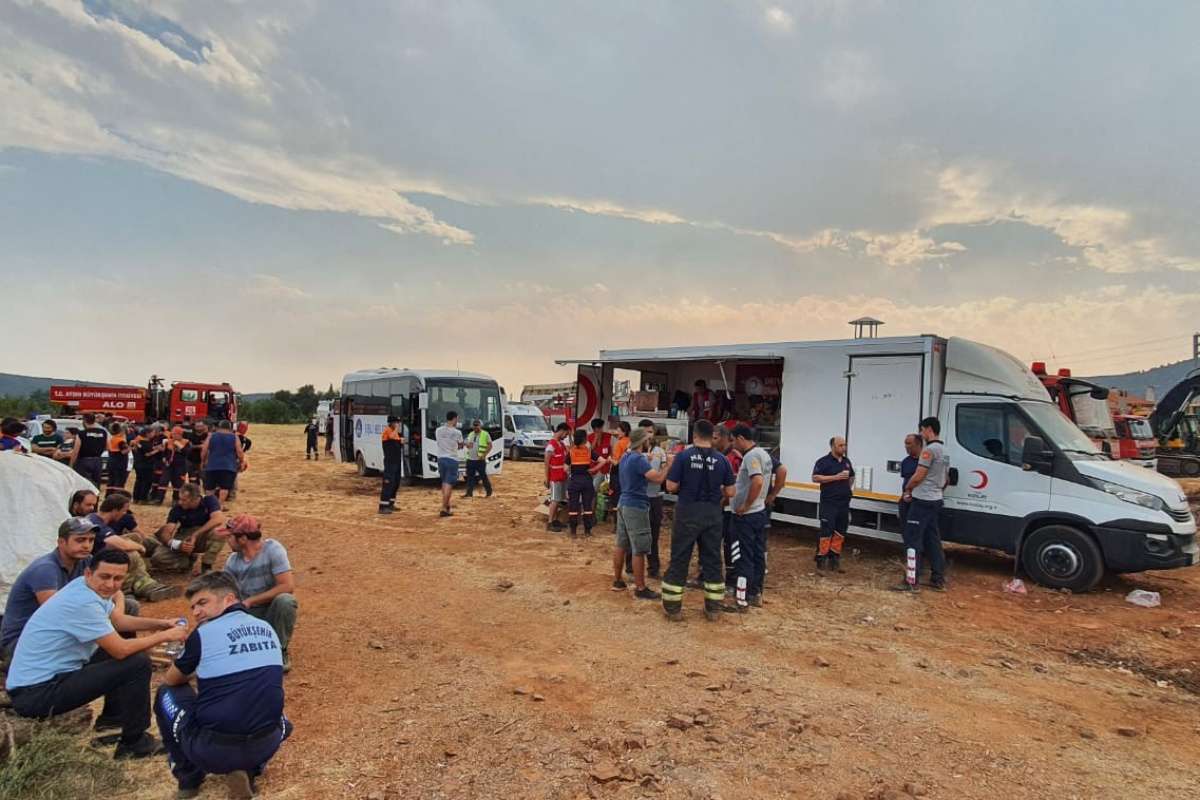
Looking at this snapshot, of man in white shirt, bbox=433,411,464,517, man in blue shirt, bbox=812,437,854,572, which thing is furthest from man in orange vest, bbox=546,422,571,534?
man in blue shirt, bbox=812,437,854,572

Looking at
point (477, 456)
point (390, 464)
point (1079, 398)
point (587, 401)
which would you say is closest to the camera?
point (1079, 398)

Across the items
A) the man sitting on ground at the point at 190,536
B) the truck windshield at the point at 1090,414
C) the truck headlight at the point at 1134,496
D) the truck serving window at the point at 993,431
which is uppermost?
the truck windshield at the point at 1090,414

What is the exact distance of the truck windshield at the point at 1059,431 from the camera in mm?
7461

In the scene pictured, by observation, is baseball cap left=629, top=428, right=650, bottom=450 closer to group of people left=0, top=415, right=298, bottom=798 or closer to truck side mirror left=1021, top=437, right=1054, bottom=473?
group of people left=0, top=415, right=298, bottom=798

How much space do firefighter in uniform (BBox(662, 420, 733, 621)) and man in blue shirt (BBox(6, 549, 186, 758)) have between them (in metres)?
3.91

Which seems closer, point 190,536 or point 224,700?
point 224,700

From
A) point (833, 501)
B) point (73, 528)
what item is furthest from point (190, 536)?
point (833, 501)

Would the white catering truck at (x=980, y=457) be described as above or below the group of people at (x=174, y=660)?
above

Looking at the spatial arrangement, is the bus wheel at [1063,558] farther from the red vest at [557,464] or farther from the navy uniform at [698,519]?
the red vest at [557,464]

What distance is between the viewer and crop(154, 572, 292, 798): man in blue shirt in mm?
2971

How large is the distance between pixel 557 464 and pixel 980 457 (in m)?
5.82

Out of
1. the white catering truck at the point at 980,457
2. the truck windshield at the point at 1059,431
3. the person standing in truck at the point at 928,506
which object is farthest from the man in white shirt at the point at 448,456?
the truck windshield at the point at 1059,431

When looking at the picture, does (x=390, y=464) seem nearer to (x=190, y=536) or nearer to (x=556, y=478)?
(x=556, y=478)

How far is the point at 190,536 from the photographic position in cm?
724
